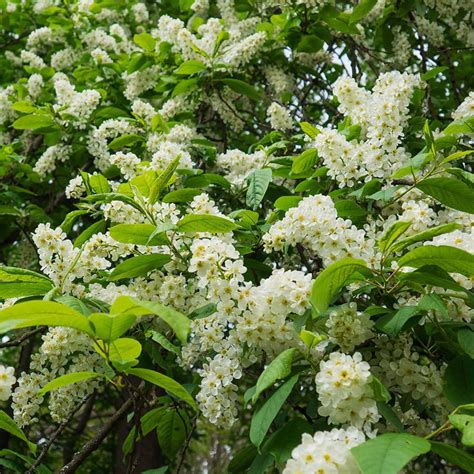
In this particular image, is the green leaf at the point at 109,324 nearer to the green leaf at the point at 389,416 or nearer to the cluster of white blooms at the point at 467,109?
the green leaf at the point at 389,416

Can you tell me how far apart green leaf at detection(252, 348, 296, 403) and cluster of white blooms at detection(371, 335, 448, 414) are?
1.51ft

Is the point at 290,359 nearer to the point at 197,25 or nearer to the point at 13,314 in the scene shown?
the point at 13,314

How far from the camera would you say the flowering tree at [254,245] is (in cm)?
184

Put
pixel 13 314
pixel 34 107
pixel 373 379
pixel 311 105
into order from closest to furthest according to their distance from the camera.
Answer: pixel 13 314, pixel 373 379, pixel 34 107, pixel 311 105

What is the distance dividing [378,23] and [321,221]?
2.73m

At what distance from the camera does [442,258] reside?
1.87 meters

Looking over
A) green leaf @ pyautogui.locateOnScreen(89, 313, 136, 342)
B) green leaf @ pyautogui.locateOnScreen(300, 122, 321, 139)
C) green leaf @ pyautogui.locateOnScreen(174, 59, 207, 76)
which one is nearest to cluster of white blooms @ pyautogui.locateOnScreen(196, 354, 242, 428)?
green leaf @ pyautogui.locateOnScreen(89, 313, 136, 342)

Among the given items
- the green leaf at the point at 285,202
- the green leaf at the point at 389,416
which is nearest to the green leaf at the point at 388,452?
the green leaf at the point at 389,416

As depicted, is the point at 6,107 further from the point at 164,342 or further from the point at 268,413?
the point at 268,413

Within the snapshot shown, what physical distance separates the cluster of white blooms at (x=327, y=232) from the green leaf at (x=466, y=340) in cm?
42

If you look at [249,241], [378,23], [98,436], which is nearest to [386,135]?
[249,241]

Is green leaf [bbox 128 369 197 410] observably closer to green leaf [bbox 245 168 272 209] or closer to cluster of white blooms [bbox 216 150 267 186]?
green leaf [bbox 245 168 272 209]

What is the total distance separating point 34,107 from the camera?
13.5 ft

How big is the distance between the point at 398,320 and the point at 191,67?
2532mm
